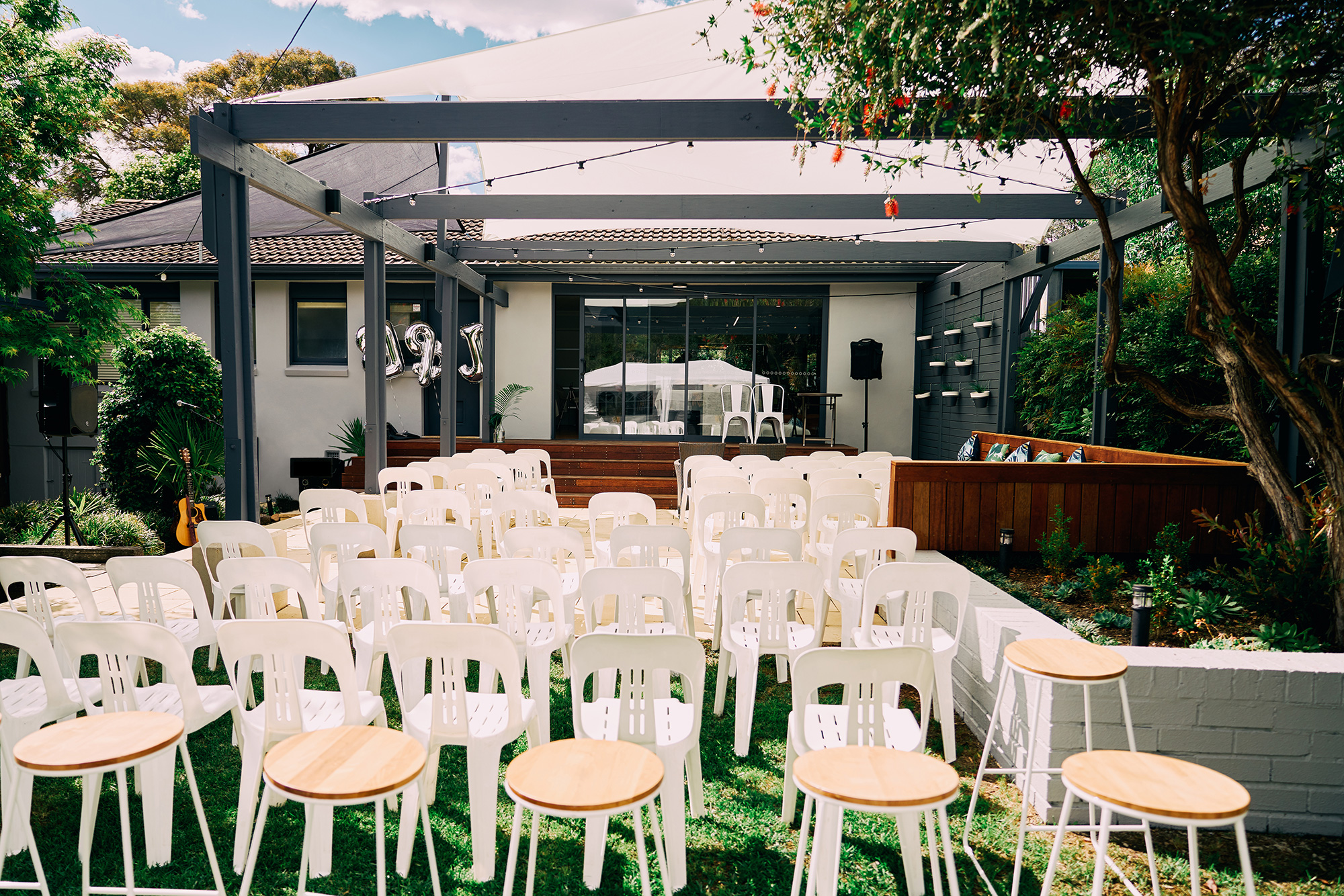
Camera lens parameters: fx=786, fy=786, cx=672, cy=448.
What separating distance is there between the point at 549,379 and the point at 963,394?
262 inches

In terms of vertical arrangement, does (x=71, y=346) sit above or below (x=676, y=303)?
below

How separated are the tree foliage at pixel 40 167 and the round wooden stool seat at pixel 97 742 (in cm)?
528

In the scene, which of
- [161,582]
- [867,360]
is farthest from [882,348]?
[161,582]

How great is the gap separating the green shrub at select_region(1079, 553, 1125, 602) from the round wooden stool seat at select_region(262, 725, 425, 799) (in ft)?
12.2

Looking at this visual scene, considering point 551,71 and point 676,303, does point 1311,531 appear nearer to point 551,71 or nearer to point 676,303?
point 551,71

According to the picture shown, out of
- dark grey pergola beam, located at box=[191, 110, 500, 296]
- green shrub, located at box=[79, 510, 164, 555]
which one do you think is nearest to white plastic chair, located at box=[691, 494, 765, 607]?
dark grey pergola beam, located at box=[191, 110, 500, 296]

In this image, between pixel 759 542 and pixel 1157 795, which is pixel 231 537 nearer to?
pixel 759 542

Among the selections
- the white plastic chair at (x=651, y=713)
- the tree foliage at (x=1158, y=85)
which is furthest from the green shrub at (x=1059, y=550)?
the white plastic chair at (x=651, y=713)

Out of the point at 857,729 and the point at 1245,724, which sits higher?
the point at 857,729

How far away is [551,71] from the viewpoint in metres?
5.32

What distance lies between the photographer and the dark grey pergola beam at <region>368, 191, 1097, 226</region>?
7770 mm

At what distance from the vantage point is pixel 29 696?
105 inches

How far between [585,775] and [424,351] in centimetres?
1154

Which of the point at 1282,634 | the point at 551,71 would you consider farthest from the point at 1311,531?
the point at 551,71
